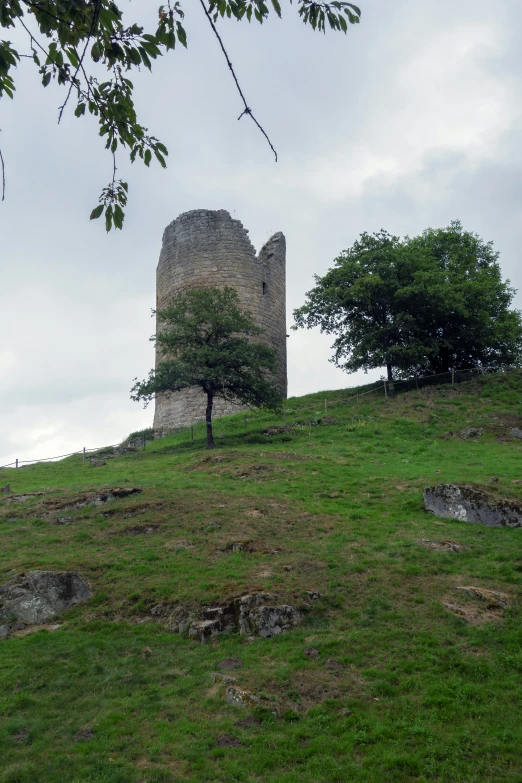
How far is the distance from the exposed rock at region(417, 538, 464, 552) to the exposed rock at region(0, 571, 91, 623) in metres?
6.35

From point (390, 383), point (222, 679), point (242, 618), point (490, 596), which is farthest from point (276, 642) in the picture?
point (390, 383)

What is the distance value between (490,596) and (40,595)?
290 inches

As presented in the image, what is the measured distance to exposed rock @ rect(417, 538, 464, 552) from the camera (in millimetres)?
13164

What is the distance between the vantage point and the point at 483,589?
444 inches

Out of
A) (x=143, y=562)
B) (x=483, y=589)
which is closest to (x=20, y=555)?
(x=143, y=562)

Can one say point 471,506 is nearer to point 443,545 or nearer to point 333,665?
point 443,545

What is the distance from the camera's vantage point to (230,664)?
975cm

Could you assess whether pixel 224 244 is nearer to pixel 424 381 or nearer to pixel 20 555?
pixel 424 381

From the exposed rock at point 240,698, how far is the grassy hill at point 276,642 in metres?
0.16

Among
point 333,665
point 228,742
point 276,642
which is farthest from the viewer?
point 276,642

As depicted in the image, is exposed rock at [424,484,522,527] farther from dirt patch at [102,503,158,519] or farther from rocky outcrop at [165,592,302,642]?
dirt patch at [102,503,158,519]

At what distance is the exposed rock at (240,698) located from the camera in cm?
866

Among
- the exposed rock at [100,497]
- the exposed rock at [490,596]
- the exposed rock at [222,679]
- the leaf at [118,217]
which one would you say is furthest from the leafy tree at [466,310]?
the leaf at [118,217]

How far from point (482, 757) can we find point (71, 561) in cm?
827
